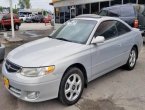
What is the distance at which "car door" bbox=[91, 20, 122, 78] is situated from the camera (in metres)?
4.86

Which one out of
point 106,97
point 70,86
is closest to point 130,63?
point 106,97

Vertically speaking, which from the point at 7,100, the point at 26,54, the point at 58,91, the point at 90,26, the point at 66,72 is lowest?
the point at 7,100

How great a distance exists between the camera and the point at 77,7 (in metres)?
19.7

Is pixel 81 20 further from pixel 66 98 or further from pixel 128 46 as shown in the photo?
pixel 66 98

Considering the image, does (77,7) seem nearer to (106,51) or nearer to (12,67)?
(106,51)

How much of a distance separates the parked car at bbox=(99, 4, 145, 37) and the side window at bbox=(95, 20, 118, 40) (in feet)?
15.2

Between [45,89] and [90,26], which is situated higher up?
[90,26]

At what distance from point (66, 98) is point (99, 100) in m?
0.75

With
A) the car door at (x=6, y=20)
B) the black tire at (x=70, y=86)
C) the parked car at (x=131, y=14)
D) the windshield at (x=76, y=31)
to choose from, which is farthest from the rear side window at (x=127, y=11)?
the car door at (x=6, y=20)

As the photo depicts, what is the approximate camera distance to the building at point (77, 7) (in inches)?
632

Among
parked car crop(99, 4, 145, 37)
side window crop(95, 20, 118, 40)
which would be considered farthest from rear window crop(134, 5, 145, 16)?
side window crop(95, 20, 118, 40)

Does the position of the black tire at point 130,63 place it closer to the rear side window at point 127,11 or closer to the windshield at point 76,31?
the windshield at point 76,31

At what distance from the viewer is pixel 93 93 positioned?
4895mm

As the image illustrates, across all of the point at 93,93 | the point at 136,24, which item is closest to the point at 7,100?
the point at 93,93
